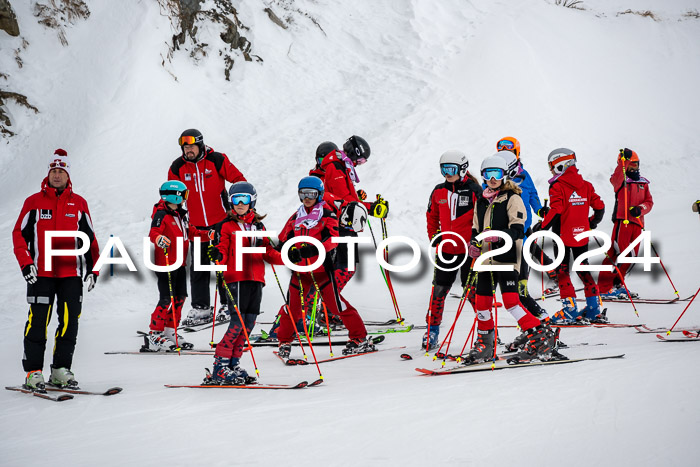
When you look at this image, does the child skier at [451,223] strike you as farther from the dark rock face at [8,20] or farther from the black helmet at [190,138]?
the dark rock face at [8,20]

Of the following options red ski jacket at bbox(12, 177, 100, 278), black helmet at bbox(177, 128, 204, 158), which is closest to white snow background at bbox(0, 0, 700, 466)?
red ski jacket at bbox(12, 177, 100, 278)

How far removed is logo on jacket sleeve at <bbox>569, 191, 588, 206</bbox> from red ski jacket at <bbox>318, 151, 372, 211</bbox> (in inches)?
99.8

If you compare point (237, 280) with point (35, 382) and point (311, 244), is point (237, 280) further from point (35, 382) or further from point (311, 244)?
point (35, 382)

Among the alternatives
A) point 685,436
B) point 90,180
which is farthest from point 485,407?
point 90,180

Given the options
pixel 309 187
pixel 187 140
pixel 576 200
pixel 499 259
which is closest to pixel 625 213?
pixel 576 200

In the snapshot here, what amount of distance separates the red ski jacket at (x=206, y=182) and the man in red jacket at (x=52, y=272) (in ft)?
8.38

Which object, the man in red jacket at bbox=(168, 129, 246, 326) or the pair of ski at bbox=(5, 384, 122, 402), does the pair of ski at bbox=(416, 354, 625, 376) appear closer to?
the pair of ski at bbox=(5, 384, 122, 402)

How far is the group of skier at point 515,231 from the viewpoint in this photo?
18.4ft

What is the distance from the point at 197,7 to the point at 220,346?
16.3m

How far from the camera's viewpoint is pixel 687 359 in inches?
182

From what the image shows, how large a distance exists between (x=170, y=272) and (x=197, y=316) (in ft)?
5.18

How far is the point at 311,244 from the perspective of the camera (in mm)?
6367

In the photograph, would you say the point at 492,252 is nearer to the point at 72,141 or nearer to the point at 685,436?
the point at 685,436

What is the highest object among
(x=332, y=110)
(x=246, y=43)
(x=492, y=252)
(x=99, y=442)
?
(x=246, y=43)
